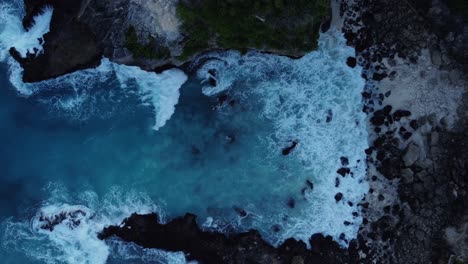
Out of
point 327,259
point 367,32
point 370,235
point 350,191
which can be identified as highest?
point 367,32

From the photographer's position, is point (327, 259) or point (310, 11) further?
point (327, 259)

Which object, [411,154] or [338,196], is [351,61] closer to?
[411,154]

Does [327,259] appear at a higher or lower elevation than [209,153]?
lower

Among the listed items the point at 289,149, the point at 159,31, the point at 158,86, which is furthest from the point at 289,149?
the point at 159,31

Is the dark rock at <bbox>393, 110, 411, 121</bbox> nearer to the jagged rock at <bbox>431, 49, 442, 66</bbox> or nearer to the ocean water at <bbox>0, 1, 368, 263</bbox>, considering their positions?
the ocean water at <bbox>0, 1, 368, 263</bbox>

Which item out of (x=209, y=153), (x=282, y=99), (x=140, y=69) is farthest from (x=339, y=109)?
(x=140, y=69)

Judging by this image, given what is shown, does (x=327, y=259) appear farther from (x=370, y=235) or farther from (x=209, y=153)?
(x=209, y=153)

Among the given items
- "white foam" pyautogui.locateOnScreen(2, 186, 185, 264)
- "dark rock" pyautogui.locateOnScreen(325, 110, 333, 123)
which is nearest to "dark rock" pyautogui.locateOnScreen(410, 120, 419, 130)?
"dark rock" pyautogui.locateOnScreen(325, 110, 333, 123)

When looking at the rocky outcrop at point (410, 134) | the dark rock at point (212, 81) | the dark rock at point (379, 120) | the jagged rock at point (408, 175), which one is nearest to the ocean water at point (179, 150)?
the dark rock at point (212, 81)
